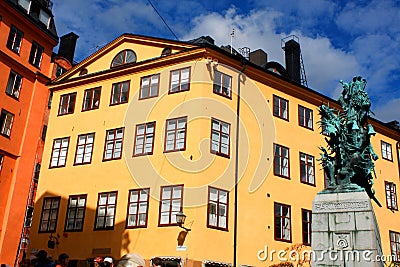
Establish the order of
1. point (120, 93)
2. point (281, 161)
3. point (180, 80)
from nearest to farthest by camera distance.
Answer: point (180, 80) → point (281, 161) → point (120, 93)

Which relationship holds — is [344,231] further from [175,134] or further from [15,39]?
[15,39]

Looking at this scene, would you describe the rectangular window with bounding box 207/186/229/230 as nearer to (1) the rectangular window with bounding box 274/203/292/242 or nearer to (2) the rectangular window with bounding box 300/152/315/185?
(1) the rectangular window with bounding box 274/203/292/242

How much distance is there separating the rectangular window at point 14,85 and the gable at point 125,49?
2.71 metres

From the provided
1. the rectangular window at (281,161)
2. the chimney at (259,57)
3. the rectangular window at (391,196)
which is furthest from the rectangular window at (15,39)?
the rectangular window at (391,196)

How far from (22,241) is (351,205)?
2603cm

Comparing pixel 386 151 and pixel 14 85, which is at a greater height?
pixel 14 85

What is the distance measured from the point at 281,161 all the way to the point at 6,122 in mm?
17988

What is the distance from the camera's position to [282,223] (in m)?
27.5

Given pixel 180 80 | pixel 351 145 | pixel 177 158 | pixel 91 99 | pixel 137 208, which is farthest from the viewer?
pixel 91 99

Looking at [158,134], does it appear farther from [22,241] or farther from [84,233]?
[22,241]

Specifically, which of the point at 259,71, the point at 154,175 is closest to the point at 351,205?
the point at 154,175

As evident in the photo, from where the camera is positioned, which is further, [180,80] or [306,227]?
[306,227]

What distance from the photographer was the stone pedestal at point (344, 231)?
13039mm

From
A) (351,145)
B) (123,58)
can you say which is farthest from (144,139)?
(351,145)
